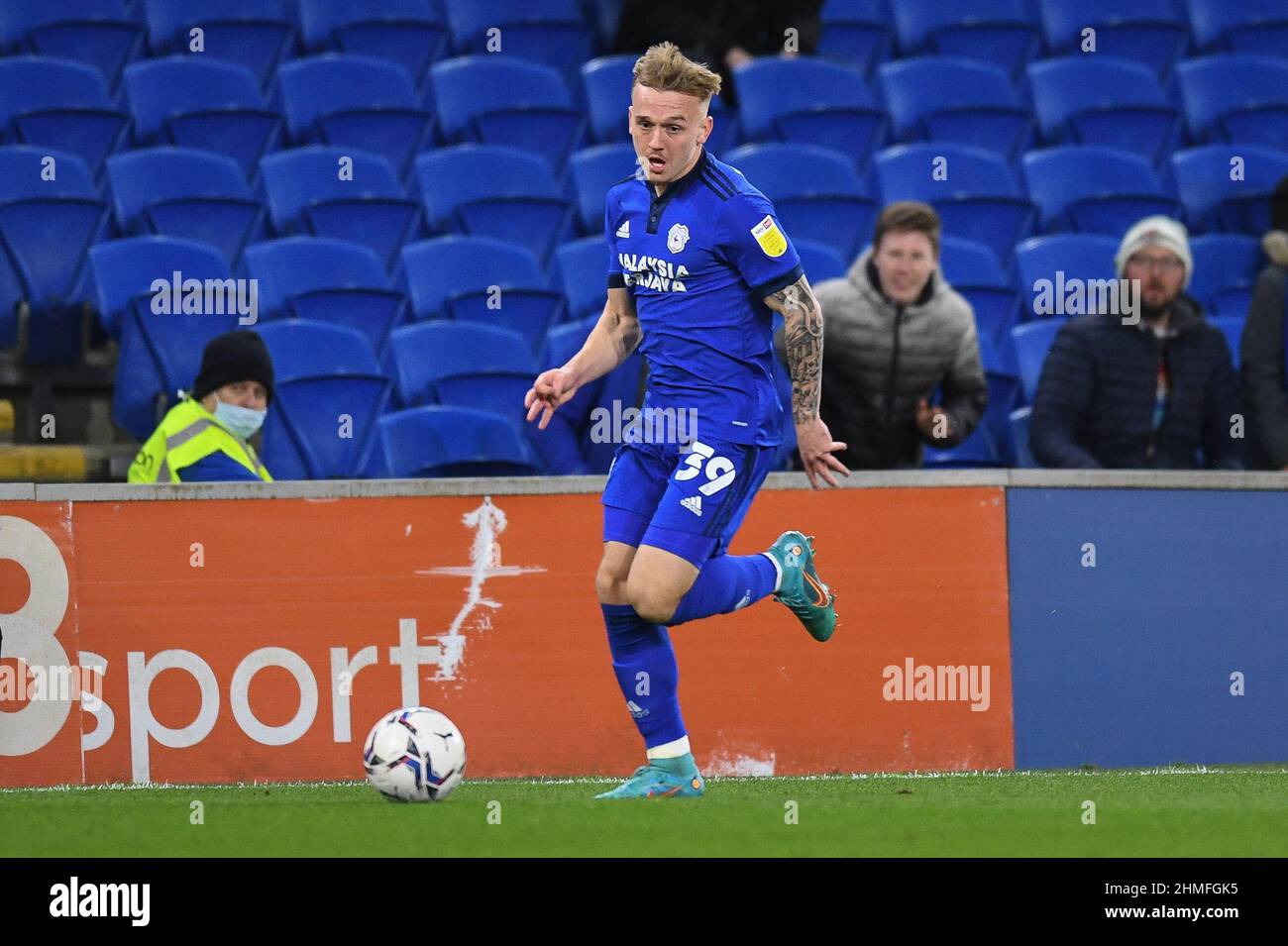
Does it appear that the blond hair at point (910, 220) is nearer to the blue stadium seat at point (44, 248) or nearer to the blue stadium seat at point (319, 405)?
the blue stadium seat at point (319, 405)

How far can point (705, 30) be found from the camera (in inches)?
440

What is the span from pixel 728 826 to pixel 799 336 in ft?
5.13

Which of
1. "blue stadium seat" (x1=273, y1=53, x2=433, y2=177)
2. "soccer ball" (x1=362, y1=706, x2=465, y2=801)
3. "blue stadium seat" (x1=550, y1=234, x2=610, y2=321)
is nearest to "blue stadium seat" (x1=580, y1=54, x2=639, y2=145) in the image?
"blue stadium seat" (x1=273, y1=53, x2=433, y2=177)

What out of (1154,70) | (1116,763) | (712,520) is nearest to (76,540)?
(712,520)

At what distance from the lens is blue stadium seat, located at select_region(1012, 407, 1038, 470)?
9102 millimetres

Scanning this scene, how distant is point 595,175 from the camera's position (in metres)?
10.6

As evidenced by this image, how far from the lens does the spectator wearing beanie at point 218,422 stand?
7609mm

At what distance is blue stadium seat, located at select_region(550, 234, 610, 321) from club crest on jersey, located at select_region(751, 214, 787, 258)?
4.16 m

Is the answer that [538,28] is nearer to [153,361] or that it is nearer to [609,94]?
[609,94]

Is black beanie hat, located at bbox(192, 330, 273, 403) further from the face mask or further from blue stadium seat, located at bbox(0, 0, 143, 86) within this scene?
blue stadium seat, located at bbox(0, 0, 143, 86)

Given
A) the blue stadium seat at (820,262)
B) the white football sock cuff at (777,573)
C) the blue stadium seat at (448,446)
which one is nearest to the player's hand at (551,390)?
the white football sock cuff at (777,573)

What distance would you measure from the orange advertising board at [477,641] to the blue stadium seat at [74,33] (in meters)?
4.77

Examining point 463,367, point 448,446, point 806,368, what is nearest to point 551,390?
point 806,368

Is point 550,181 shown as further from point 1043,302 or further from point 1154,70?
point 1154,70
